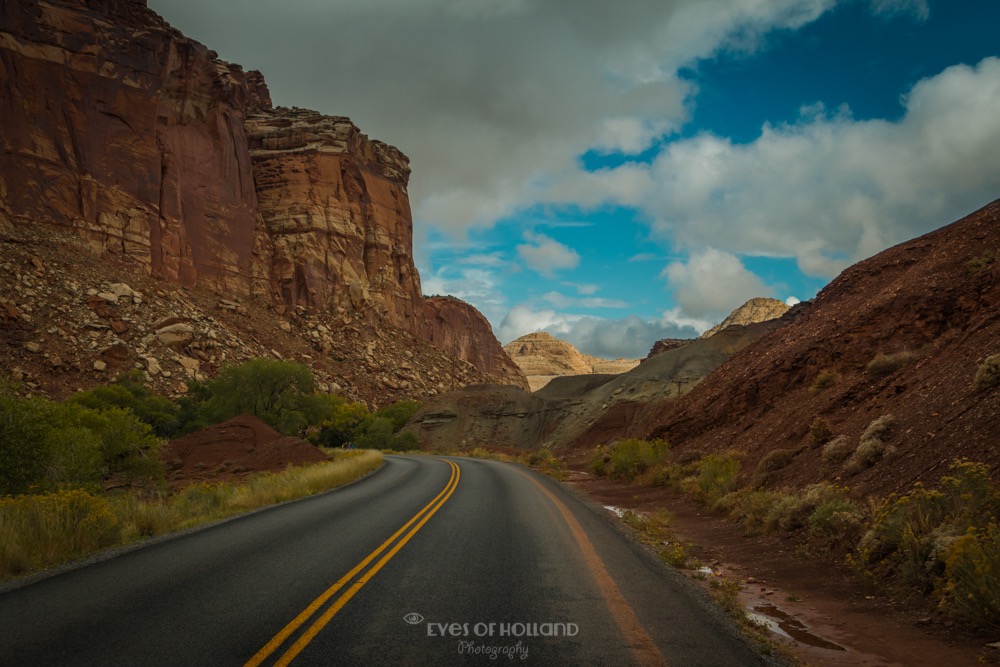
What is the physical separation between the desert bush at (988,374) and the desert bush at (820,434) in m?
3.80

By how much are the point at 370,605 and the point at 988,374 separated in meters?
10.1

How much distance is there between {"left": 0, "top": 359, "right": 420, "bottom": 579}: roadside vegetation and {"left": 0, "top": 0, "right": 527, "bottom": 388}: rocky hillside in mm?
18528

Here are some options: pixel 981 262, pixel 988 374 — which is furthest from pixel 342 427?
pixel 988 374

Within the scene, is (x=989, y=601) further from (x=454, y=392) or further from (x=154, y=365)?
(x=454, y=392)

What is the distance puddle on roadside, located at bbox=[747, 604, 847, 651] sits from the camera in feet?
17.9

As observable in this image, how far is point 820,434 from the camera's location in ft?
43.4

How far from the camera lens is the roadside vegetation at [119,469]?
864 cm

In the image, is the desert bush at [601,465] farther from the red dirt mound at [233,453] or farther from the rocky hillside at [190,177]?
the rocky hillside at [190,177]

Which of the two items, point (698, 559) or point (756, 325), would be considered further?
point (756, 325)

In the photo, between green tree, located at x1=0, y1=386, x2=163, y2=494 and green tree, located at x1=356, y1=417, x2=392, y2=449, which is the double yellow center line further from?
green tree, located at x1=356, y1=417, x2=392, y2=449

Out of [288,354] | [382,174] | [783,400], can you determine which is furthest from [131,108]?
[783,400]

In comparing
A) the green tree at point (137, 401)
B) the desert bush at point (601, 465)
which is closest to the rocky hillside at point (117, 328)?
the green tree at point (137, 401)

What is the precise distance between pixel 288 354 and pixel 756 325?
55.1 meters

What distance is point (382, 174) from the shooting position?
11850 centimetres
